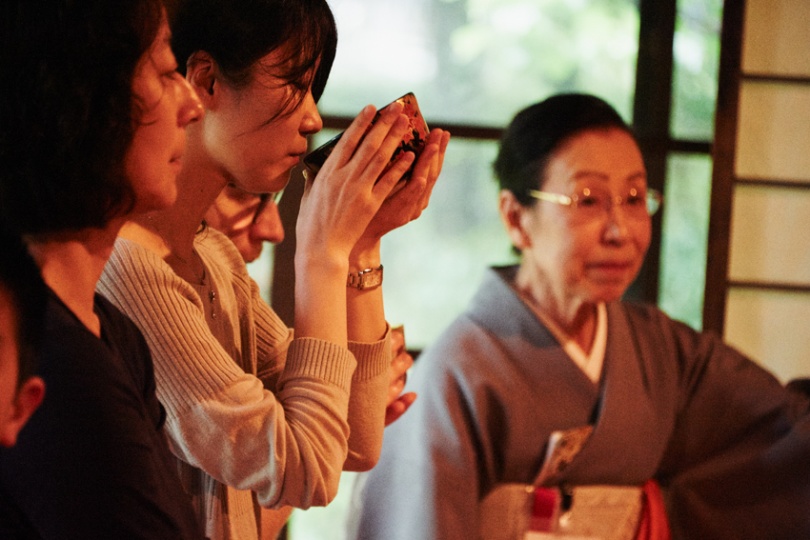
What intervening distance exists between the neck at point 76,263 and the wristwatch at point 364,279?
0.40m

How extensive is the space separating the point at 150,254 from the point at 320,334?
211 mm

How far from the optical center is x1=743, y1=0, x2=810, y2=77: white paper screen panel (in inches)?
117

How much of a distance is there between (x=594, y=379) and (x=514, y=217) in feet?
1.44

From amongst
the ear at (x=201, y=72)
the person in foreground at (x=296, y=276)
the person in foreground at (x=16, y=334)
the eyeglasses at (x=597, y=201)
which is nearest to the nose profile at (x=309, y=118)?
the person in foreground at (x=296, y=276)

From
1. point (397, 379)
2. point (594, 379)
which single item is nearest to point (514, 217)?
point (594, 379)

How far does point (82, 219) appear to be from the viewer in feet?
2.93

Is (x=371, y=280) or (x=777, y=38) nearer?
(x=371, y=280)

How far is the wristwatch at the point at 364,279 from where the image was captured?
1275 millimetres

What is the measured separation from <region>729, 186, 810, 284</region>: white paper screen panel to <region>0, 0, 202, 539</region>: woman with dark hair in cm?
239

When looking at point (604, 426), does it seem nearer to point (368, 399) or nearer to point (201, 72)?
point (368, 399)

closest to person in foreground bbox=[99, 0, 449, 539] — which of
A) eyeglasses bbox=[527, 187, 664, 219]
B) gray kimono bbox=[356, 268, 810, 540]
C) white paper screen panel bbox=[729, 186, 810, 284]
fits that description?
gray kimono bbox=[356, 268, 810, 540]

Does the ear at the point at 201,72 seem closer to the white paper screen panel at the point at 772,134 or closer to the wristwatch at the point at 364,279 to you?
the wristwatch at the point at 364,279

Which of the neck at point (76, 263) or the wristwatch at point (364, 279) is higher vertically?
the neck at point (76, 263)

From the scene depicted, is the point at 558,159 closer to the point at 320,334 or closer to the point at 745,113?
the point at 745,113
